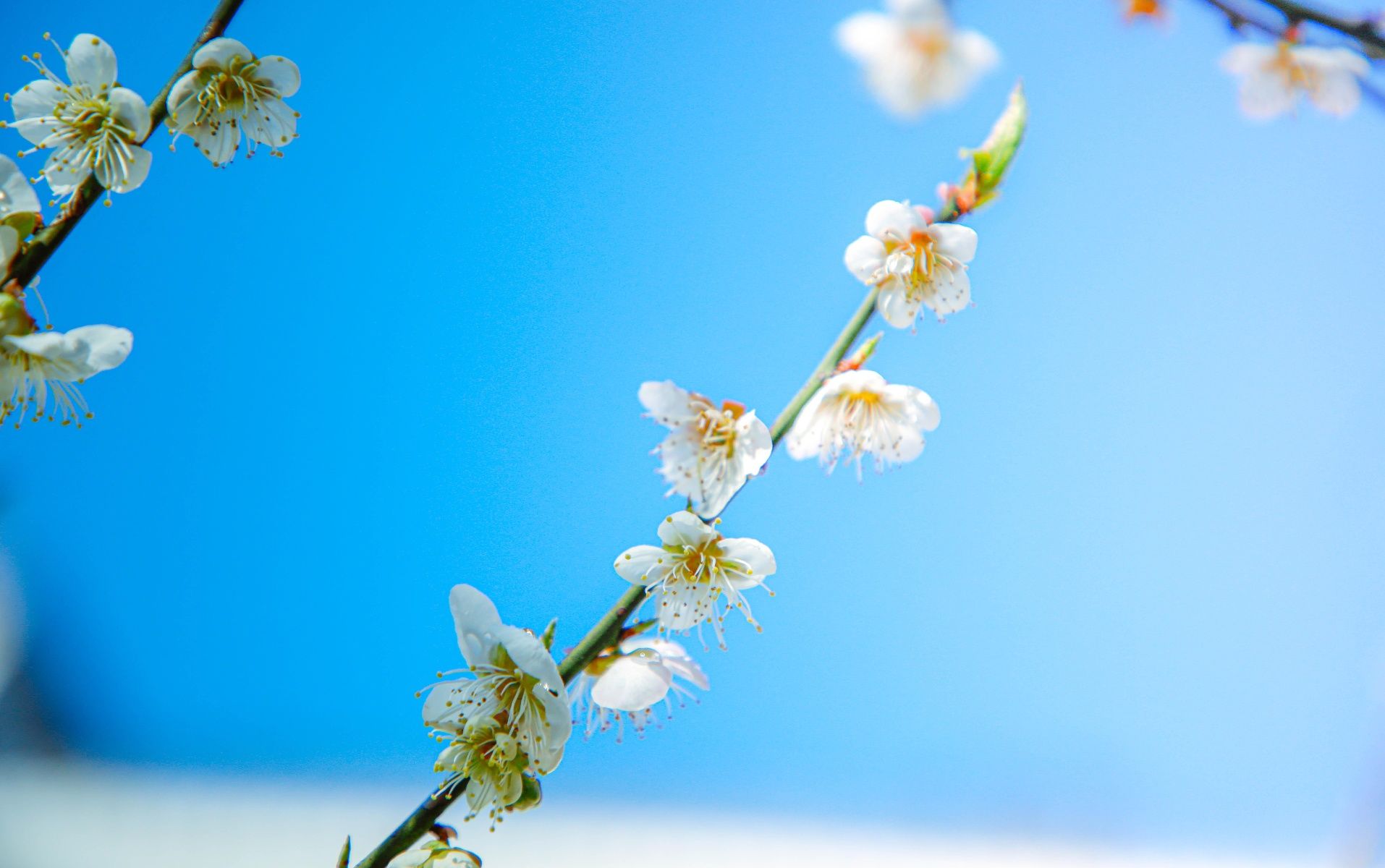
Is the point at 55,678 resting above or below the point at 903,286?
below

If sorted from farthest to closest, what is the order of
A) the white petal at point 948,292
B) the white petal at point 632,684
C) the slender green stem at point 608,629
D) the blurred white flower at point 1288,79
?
the blurred white flower at point 1288,79, the white petal at point 948,292, the white petal at point 632,684, the slender green stem at point 608,629

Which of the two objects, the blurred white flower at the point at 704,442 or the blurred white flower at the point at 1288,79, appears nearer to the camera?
the blurred white flower at the point at 704,442

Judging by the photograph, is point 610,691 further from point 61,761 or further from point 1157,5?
point 61,761

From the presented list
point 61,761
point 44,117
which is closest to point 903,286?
point 44,117

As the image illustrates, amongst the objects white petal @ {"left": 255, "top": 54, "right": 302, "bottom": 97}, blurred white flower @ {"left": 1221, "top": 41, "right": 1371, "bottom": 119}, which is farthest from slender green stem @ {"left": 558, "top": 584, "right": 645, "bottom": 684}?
blurred white flower @ {"left": 1221, "top": 41, "right": 1371, "bottom": 119}

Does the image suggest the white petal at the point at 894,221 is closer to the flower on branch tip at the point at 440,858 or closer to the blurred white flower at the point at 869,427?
the blurred white flower at the point at 869,427

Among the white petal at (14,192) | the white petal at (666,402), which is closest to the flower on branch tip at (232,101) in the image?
the white petal at (14,192)

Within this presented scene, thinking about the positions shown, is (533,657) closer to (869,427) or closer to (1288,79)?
(869,427)
